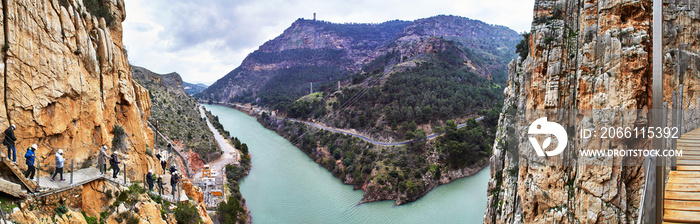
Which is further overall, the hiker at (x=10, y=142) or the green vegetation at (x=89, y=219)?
the green vegetation at (x=89, y=219)

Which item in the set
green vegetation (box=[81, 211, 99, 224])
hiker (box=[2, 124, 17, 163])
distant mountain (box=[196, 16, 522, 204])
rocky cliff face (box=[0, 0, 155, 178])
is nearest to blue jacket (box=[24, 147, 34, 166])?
hiker (box=[2, 124, 17, 163])

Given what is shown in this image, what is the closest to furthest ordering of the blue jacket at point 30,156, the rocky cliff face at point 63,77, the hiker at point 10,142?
the hiker at point 10,142 < the blue jacket at point 30,156 < the rocky cliff face at point 63,77

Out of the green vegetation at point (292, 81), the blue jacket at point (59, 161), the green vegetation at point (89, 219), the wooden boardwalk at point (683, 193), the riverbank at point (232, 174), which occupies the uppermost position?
the green vegetation at point (292, 81)

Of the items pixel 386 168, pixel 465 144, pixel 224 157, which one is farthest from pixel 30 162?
pixel 465 144

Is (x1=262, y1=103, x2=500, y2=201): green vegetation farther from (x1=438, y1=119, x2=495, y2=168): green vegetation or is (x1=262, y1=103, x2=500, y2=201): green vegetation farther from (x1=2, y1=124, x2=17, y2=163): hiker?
(x1=2, y1=124, x2=17, y2=163): hiker

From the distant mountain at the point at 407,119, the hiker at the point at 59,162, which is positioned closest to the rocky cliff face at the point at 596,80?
the hiker at the point at 59,162

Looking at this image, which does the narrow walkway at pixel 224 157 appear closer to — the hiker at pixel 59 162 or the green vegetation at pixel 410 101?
the green vegetation at pixel 410 101

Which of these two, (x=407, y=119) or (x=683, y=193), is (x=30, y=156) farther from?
(x=407, y=119)
